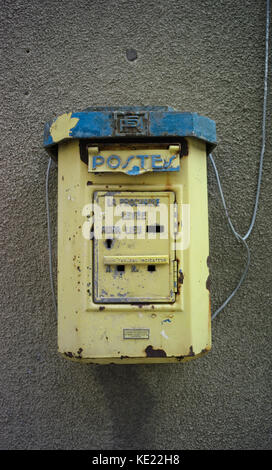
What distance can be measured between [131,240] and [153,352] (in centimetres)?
28

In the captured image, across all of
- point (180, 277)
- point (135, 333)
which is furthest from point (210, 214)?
point (135, 333)

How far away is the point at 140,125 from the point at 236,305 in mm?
667

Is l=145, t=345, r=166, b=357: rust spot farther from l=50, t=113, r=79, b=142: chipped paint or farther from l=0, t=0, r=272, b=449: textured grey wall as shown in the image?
l=50, t=113, r=79, b=142: chipped paint

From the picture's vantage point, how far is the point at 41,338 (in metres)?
1.09

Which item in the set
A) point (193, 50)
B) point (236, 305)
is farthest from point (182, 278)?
point (193, 50)

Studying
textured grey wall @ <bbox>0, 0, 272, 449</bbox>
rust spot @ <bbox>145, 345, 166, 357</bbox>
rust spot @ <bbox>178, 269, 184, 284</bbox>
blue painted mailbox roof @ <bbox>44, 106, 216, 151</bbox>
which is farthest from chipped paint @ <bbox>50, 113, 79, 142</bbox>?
rust spot @ <bbox>145, 345, 166, 357</bbox>

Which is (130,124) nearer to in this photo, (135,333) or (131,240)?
(131,240)

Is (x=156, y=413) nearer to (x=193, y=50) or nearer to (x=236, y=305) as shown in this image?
(x=236, y=305)

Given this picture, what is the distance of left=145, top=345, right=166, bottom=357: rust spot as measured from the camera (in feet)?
2.62

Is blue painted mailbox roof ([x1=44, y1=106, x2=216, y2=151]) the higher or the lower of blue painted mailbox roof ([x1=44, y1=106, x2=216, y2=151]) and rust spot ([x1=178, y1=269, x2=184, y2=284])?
the higher

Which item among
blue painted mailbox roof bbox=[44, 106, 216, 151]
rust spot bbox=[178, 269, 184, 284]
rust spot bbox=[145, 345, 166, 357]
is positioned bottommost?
rust spot bbox=[145, 345, 166, 357]

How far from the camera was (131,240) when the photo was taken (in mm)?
797

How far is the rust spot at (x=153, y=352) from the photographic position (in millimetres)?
798

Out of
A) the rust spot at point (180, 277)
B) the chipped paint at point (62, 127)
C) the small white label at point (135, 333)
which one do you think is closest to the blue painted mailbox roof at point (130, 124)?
the chipped paint at point (62, 127)
